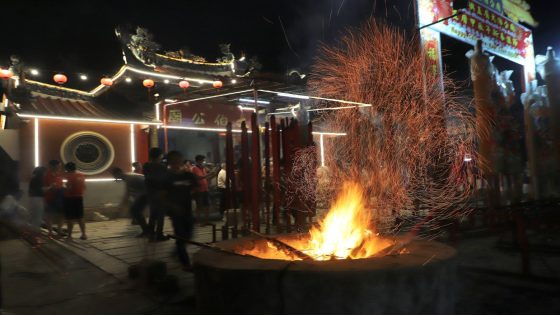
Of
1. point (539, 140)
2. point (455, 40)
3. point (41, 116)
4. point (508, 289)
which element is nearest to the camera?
point (508, 289)

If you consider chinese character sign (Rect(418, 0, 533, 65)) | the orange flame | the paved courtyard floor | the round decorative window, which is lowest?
the paved courtyard floor

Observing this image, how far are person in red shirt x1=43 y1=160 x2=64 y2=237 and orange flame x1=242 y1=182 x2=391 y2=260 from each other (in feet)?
18.5

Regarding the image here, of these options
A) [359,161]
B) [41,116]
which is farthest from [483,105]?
[41,116]

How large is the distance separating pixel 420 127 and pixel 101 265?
5725 millimetres

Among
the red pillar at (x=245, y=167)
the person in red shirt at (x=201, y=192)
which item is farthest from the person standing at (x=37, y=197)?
the red pillar at (x=245, y=167)

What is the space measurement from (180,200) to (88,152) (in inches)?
245

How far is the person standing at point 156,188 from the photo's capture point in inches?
203

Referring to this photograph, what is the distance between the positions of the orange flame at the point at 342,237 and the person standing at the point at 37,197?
5491mm

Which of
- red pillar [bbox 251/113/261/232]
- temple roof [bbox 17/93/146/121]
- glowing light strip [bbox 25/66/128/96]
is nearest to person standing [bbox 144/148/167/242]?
red pillar [bbox 251/113/261/232]

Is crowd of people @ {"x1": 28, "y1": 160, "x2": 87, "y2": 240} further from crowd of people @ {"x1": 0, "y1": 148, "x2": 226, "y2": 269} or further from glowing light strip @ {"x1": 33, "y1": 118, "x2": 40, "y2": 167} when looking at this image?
glowing light strip @ {"x1": 33, "y1": 118, "x2": 40, "y2": 167}

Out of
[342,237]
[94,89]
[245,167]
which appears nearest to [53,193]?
[94,89]

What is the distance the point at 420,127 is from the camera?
760 centimetres

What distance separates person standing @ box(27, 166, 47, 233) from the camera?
290 inches

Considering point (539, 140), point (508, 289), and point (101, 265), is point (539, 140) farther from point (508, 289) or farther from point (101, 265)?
point (101, 265)
